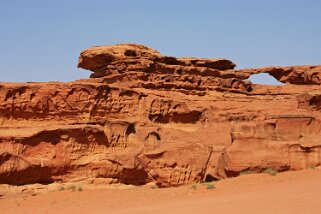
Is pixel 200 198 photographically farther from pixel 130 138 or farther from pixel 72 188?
pixel 130 138

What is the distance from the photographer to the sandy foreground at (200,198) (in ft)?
35.6

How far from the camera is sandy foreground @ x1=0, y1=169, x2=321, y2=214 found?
35.6 ft

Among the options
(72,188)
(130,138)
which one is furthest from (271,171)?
(72,188)

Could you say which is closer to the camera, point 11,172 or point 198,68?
point 11,172

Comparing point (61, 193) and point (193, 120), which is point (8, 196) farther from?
point (193, 120)

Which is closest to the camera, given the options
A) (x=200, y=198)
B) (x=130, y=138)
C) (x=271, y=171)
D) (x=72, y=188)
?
(x=200, y=198)

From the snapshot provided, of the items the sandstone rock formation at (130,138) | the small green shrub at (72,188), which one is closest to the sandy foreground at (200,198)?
the small green shrub at (72,188)

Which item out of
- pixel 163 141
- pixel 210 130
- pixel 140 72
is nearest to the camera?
pixel 163 141

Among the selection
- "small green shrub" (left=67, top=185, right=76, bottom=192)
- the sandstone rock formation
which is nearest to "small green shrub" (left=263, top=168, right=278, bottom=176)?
the sandstone rock formation

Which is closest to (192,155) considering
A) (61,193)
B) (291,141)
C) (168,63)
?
(291,141)

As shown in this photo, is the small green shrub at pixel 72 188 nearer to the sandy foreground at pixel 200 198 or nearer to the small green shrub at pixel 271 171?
the sandy foreground at pixel 200 198

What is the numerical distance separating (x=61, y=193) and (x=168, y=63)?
13.0 metres

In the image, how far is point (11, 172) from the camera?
52.8 ft

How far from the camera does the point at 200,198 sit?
1320 cm
